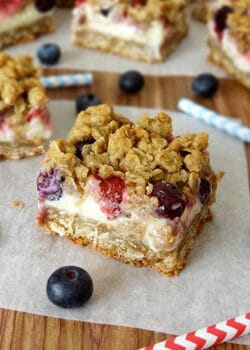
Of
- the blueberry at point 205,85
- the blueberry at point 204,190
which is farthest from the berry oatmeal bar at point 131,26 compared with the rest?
the blueberry at point 204,190

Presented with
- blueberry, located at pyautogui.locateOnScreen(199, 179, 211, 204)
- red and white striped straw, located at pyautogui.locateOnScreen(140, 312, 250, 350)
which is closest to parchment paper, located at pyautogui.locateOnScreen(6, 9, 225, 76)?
blueberry, located at pyautogui.locateOnScreen(199, 179, 211, 204)

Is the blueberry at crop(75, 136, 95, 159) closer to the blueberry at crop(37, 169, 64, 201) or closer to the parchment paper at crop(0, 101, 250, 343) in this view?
the blueberry at crop(37, 169, 64, 201)

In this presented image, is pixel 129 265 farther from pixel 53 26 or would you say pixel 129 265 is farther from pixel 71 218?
pixel 53 26

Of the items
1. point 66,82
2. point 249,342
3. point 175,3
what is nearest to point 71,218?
point 249,342

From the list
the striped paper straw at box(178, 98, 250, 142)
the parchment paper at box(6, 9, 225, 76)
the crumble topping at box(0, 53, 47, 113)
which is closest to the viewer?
the crumble topping at box(0, 53, 47, 113)

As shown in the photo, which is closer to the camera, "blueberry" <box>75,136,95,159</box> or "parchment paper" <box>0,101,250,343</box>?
"parchment paper" <box>0,101,250,343</box>

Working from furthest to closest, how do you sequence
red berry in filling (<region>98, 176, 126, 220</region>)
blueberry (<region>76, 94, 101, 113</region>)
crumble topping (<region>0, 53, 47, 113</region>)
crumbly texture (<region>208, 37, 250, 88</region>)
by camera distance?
crumbly texture (<region>208, 37, 250, 88</region>) < blueberry (<region>76, 94, 101, 113</region>) < crumble topping (<region>0, 53, 47, 113</region>) < red berry in filling (<region>98, 176, 126, 220</region>)
